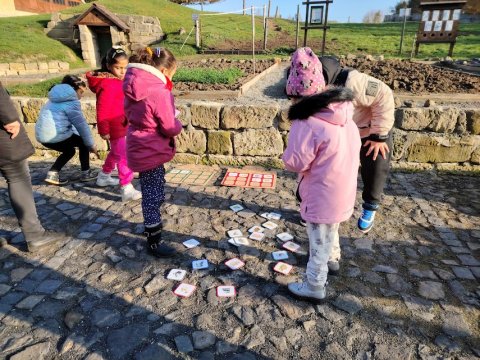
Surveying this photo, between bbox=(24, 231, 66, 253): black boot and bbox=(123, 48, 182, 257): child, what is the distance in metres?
1.01

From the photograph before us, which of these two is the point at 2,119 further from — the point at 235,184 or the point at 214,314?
the point at 235,184

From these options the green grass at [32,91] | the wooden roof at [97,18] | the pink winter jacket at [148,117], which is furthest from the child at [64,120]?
the wooden roof at [97,18]

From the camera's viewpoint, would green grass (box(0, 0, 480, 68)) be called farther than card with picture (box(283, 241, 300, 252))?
Yes

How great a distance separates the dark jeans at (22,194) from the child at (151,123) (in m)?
1.03

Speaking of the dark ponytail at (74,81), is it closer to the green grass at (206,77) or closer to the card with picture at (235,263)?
the card with picture at (235,263)

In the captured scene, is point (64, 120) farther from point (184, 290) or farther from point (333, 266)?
point (333, 266)

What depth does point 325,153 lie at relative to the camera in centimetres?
213

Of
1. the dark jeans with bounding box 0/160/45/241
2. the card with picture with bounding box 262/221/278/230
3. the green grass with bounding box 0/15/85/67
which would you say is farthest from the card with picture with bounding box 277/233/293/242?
the green grass with bounding box 0/15/85/67

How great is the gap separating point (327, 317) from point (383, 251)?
1.12 meters

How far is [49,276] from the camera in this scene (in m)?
2.88

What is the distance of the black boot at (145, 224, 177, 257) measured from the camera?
10.1 ft

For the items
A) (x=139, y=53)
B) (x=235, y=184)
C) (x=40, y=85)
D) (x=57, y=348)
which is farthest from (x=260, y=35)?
(x=57, y=348)

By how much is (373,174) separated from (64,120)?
3845 mm

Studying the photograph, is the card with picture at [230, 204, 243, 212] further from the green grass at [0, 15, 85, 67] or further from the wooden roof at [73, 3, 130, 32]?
the wooden roof at [73, 3, 130, 32]
